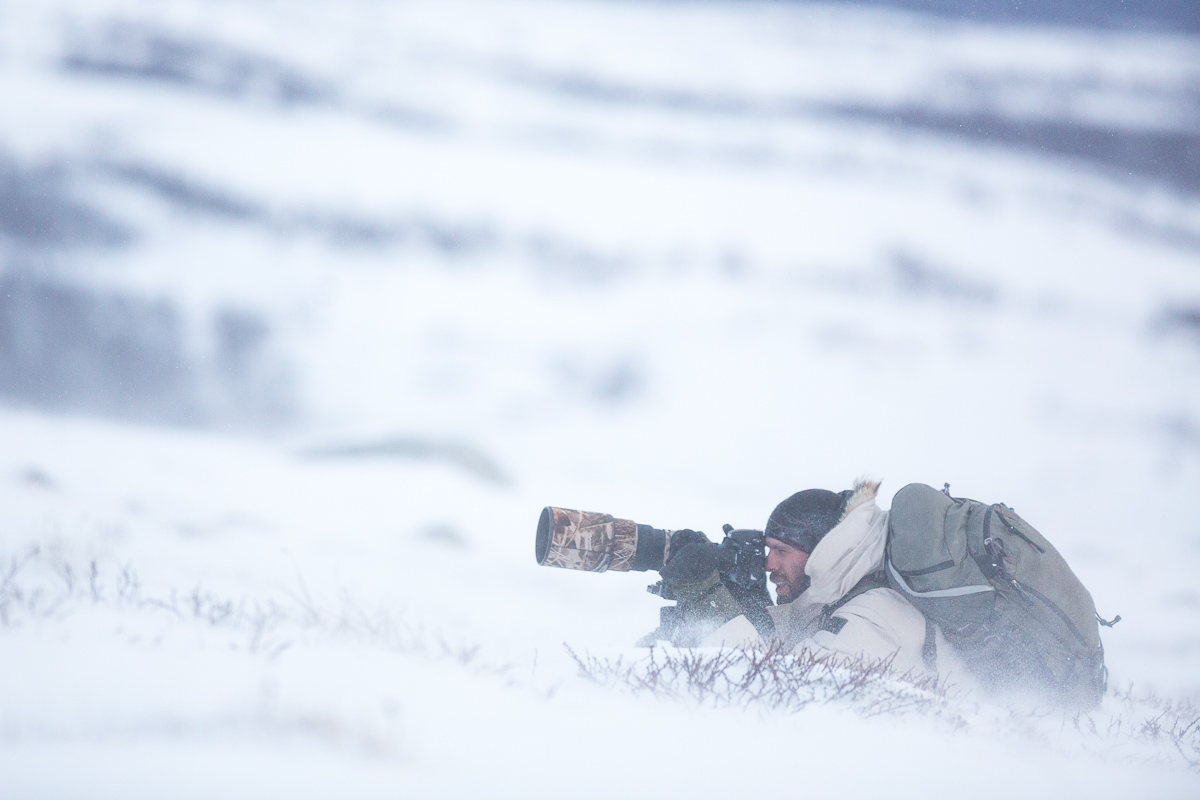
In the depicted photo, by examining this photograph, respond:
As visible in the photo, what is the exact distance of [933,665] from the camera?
2.00m

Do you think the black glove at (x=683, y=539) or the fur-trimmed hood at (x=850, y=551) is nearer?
the fur-trimmed hood at (x=850, y=551)

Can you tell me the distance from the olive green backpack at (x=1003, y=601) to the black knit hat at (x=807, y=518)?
0.25m

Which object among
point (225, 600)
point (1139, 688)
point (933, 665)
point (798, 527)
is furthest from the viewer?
point (1139, 688)

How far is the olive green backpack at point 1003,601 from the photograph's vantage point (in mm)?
1855

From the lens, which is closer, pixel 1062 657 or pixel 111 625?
pixel 111 625

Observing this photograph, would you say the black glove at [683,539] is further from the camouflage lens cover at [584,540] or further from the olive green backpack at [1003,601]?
the olive green backpack at [1003,601]

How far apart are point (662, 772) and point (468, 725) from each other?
373mm

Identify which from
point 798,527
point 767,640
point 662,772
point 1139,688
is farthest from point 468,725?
point 1139,688

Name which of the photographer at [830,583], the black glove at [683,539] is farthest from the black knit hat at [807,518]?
the black glove at [683,539]

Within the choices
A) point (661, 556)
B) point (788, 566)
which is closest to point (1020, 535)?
point (788, 566)

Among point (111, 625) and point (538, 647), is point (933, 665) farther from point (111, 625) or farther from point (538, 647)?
point (111, 625)

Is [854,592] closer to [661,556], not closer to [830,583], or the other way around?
[830,583]

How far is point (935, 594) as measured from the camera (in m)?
1.92

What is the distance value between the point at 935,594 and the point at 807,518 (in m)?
0.41
